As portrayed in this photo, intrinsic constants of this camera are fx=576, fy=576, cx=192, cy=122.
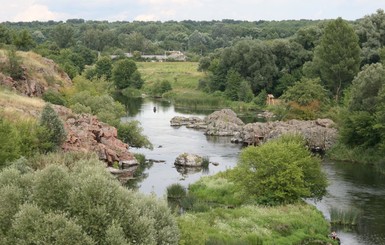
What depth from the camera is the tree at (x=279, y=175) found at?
44375mm

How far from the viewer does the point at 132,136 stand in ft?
233

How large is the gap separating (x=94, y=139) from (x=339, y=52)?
52.1m

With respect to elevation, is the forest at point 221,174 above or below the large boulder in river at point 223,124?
above

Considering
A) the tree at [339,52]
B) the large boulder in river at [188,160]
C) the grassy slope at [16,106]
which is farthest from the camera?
the tree at [339,52]

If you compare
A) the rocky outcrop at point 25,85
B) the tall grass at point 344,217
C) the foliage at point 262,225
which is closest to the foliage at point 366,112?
the tall grass at point 344,217

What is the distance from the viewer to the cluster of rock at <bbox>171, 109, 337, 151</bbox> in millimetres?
77125

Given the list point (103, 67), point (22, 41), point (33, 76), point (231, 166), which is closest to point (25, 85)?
point (33, 76)

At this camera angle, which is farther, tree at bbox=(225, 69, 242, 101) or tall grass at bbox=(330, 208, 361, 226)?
tree at bbox=(225, 69, 242, 101)

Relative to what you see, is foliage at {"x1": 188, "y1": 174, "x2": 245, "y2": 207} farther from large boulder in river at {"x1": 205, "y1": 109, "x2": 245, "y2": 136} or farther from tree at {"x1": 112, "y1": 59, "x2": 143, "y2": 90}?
tree at {"x1": 112, "y1": 59, "x2": 143, "y2": 90}

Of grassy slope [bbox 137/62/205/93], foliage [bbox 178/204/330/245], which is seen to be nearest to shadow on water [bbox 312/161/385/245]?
foliage [bbox 178/204/330/245]

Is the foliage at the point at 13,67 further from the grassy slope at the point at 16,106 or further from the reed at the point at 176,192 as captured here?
the reed at the point at 176,192

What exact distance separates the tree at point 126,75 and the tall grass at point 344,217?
4216 inches

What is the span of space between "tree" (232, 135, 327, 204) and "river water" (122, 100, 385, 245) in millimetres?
3055

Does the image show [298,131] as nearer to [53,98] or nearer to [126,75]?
[53,98]
